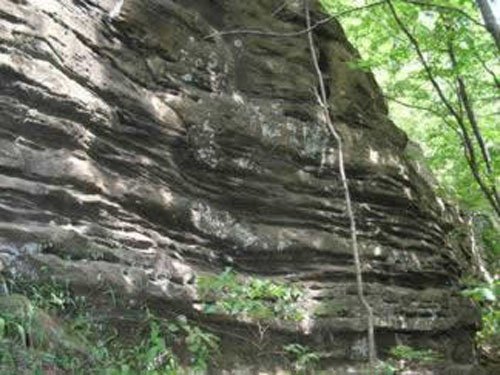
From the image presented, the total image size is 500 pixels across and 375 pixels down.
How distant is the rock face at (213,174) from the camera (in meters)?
6.85

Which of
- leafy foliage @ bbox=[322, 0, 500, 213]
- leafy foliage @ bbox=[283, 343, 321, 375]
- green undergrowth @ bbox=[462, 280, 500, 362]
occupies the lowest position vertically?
leafy foliage @ bbox=[283, 343, 321, 375]

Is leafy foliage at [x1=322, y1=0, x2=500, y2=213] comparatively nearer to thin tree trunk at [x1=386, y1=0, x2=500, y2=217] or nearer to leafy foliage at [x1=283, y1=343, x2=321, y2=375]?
thin tree trunk at [x1=386, y1=0, x2=500, y2=217]

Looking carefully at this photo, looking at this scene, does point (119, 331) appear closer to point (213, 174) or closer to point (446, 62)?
point (213, 174)

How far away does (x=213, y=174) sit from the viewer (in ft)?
28.8

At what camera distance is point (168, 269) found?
7.36 m

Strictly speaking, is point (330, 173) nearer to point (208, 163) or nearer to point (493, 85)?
point (208, 163)

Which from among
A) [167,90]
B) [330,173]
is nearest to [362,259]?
[330,173]

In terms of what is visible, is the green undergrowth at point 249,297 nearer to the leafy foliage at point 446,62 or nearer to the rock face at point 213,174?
the rock face at point 213,174

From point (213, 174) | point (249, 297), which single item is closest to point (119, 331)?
point (249, 297)

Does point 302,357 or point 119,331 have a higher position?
point 119,331

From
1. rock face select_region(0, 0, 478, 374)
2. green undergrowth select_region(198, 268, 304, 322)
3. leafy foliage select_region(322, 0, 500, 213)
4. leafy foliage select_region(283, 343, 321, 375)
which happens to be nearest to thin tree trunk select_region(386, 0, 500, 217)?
leafy foliage select_region(322, 0, 500, 213)

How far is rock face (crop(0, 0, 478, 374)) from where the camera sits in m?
6.85

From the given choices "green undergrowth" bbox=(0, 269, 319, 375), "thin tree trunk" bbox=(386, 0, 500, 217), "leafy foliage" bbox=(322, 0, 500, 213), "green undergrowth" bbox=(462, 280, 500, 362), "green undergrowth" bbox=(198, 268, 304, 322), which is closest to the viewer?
"green undergrowth" bbox=(0, 269, 319, 375)

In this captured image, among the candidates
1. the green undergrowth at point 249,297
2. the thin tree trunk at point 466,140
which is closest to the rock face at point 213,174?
the green undergrowth at point 249,297
